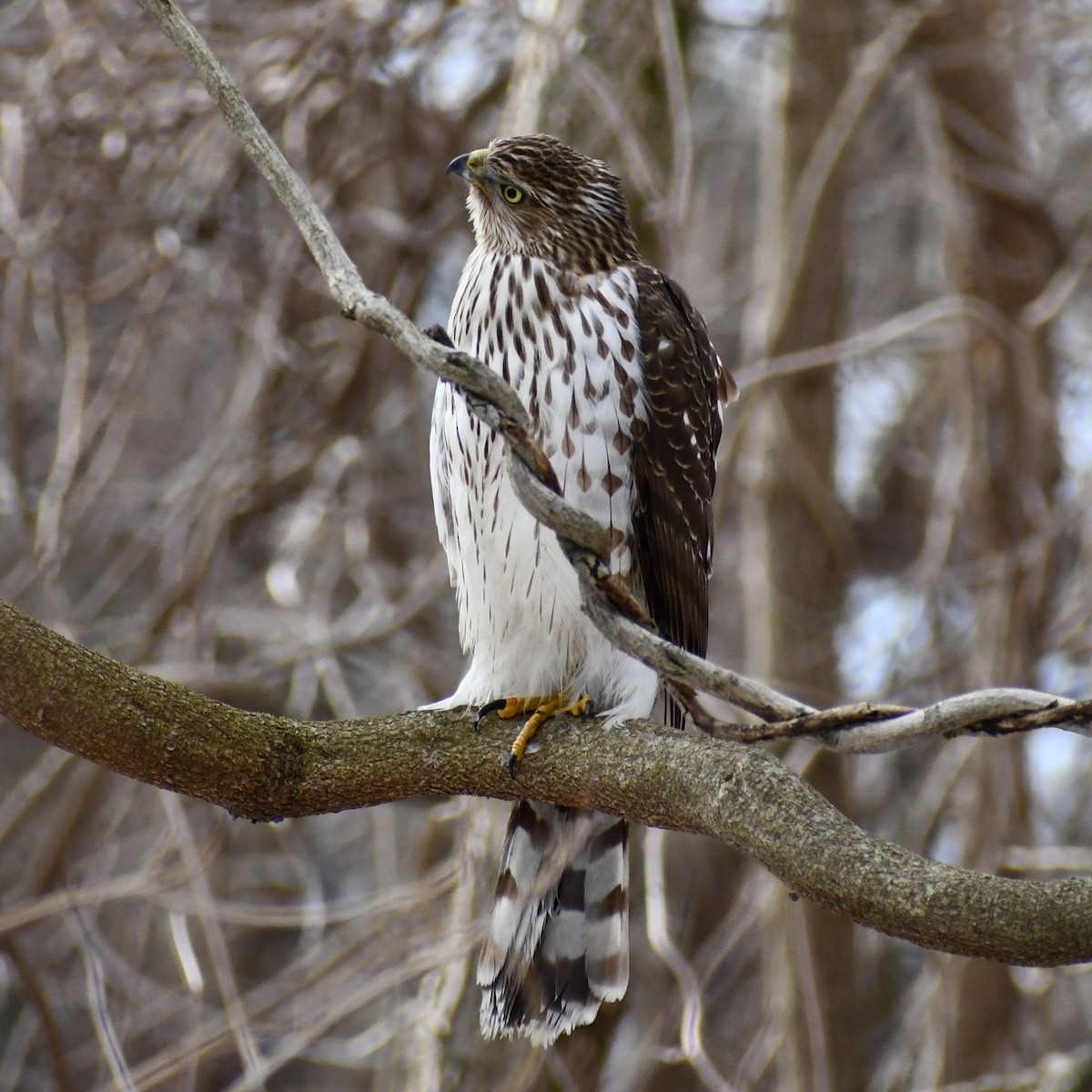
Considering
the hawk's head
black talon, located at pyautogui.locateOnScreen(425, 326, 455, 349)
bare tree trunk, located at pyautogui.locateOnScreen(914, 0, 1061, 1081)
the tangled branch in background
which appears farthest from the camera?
bare tree trunk, located at pyautogui.locateOnScreen(914, 0, 1061, 1081)

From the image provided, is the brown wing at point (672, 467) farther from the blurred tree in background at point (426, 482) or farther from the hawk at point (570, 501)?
the blurred tree in background at point (426, 482)

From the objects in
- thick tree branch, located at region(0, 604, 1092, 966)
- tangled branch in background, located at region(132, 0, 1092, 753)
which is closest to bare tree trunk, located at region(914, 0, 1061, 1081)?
thick tree branch, located at region(0, 604, 1092, 966)

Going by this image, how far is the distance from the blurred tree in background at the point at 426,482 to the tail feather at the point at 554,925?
21.9 inches

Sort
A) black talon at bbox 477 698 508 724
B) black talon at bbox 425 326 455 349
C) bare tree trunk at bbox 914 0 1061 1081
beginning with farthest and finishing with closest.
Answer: bare tree trunk at bbox 914 0 1061 1081
black talon at bbox 477 698 508 724
black talon at bbox 425 326 455 349

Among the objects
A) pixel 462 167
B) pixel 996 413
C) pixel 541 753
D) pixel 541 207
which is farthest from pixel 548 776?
pixel 996 413

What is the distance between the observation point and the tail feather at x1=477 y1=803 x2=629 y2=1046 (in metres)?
3.17

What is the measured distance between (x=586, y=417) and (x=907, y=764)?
3.71 meters

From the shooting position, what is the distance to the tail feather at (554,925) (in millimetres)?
3172

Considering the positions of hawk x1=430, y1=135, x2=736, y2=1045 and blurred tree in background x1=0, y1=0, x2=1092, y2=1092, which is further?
blurred tree in background x1=0, y1=0, x2=1092, y2=1092

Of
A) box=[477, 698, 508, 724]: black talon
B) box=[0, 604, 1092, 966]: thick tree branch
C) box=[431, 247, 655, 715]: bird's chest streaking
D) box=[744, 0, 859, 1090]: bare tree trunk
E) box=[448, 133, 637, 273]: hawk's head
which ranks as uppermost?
box=[744, 0, 859, 1090]: bare tree trunk

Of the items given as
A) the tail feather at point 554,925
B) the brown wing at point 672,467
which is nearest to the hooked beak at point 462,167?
the brown wing at point 672,467

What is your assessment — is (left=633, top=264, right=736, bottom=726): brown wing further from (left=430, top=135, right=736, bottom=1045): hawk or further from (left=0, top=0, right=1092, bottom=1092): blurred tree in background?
(left=0, top=0, right=1092, bottom=1092): blurred tree in background

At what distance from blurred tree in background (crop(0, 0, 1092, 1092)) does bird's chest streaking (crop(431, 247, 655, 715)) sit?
846mm

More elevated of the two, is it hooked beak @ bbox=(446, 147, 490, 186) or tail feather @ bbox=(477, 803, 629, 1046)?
hooked beak @ bbox=(446, 147, 490, 186)
